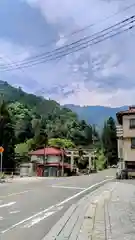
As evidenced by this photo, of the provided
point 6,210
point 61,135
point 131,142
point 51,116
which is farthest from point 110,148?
point 6,210

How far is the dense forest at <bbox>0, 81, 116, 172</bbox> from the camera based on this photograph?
3209 inches

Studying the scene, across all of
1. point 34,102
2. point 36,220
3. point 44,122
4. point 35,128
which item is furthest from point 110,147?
point 36,220

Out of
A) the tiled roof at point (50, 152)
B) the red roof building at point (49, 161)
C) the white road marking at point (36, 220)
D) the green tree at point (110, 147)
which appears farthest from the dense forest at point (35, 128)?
the white road marking at point (36, 220)

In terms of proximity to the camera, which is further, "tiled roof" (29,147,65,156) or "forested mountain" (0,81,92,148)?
"forested mountain" (0,81,92,148)

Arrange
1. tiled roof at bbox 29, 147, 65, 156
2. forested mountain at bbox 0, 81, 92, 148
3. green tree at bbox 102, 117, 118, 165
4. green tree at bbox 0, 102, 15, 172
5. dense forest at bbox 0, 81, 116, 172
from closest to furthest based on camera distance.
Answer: green tree at bbox 0, 102, 15, 172 → dense forest at bbox 0, 81, 116, 172 → tiled roof at bbox 29, 147, 65, 156 → forested mountain at bbox 0, 81, 92, 148 → green tree at bbox 102, 117, 118, 165

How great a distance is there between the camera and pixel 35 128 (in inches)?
4734

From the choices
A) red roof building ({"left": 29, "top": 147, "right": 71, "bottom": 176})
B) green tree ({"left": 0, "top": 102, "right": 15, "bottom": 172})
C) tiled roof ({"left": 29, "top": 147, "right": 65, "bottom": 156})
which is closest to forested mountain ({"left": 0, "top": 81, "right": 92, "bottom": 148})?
tiled roof ({"left": 29, "top": 147, "right": 65, "bottom": 156})

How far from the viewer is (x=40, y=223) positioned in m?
12.4

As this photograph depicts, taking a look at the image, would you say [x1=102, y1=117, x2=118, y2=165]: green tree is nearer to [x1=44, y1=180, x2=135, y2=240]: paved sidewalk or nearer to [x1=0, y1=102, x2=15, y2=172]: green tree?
[x1=0, y1=102, x2=15, y2=172]: green tree

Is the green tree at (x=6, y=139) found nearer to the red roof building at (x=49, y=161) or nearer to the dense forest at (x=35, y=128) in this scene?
the dense forest at (x=35, y=128)

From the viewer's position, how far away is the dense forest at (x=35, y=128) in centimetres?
8150

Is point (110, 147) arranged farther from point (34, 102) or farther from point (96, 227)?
point (96, 227)

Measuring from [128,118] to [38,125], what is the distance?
62611mm

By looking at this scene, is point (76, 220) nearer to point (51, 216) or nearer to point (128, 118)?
point (51, 216)
